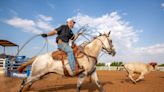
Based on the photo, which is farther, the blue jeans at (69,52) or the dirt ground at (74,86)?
the dirt ground at (74,86)

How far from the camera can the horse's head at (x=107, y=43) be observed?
9180 millimetres

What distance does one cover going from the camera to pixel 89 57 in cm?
864

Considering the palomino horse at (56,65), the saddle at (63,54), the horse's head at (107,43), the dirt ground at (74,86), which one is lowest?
the dirt ground at (74,86)

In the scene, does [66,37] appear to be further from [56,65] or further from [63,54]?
[56,65]

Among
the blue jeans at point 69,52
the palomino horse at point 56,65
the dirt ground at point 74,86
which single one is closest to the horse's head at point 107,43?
the palomino horse at point 56,65

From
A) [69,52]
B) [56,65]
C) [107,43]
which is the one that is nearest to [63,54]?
[69,52]

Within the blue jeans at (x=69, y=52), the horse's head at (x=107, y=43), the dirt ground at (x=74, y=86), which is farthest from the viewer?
the dirt ground at (x=74, y=86)

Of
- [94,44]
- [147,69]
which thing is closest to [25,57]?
[147,69]

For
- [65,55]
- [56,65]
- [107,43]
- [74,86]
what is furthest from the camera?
[74,86]

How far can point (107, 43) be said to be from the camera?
9.20 meters

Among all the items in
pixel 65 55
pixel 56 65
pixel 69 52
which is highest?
pixel 69 52

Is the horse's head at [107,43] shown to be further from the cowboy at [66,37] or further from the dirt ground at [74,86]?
the dirt ground at [74,86]

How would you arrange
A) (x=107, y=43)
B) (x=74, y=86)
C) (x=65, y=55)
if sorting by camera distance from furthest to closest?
(x=74, y=86) < (x=107, y=43) < (x=65, y=55)

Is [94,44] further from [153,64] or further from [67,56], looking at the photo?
[153,64]
